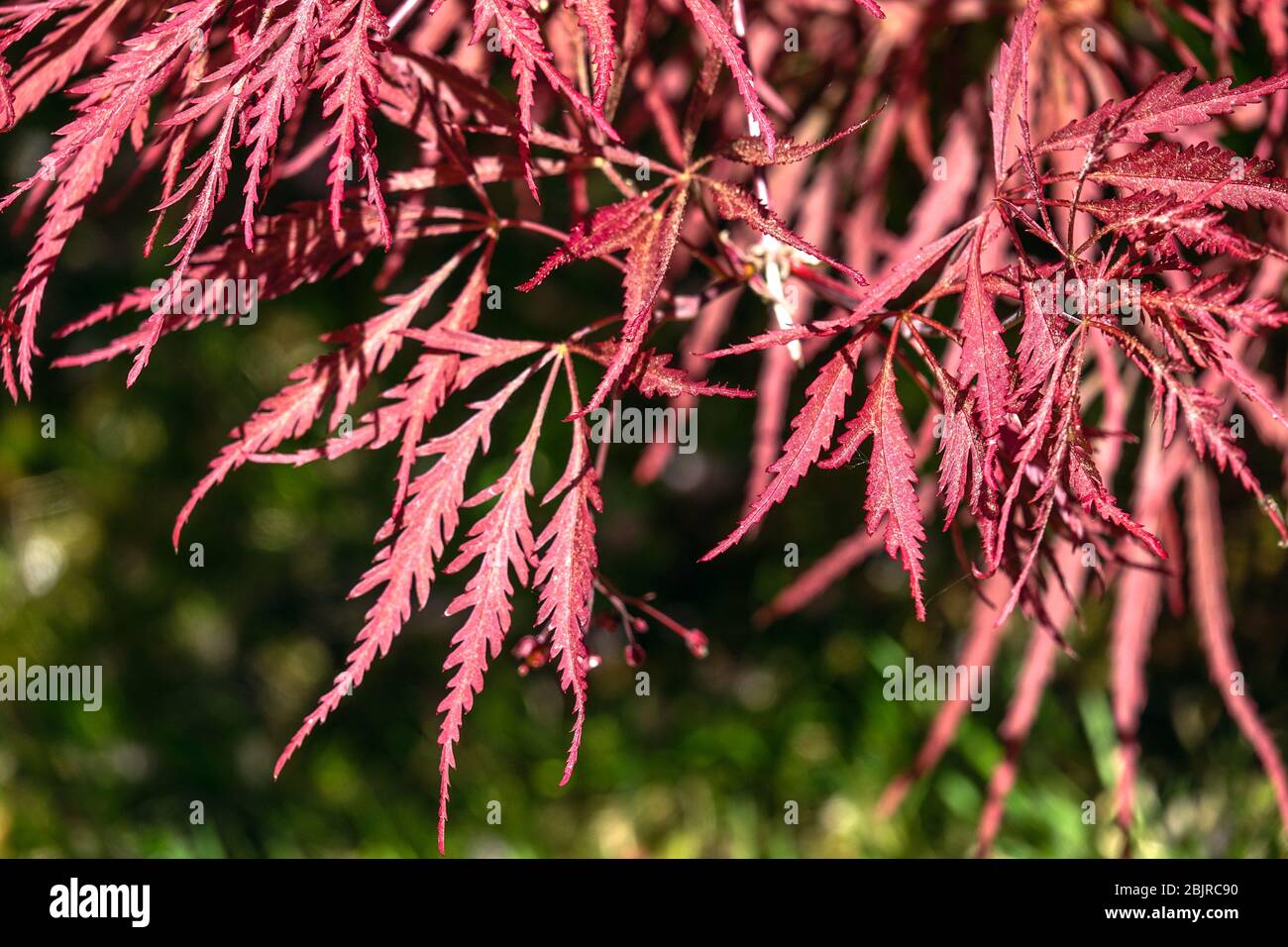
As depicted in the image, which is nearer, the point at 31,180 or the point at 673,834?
the point at 31,180

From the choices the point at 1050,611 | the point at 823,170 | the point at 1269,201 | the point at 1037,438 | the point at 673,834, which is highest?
the point at 823,170

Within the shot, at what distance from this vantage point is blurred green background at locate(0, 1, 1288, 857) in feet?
6.15

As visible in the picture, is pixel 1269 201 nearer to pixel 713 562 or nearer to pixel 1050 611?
pixel 1050 611

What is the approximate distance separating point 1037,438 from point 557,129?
2.89 ft

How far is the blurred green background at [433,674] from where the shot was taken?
188 centimetres

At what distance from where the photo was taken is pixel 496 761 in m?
2.01

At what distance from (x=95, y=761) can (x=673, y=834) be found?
1058 mm

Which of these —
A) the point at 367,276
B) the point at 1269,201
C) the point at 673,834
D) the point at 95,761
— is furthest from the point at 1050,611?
the point at 95,761

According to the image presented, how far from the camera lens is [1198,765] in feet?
6.00

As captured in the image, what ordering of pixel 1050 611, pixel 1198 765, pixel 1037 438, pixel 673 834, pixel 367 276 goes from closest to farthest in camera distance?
pixel 1037 438, pixel 1050 611, pixel 1198 765, pixel 673 834, pixel 367 276

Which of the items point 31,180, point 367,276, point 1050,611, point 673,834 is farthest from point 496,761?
point 31,180

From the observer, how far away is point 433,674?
218 centimetres

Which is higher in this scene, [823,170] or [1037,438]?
[823,170]
